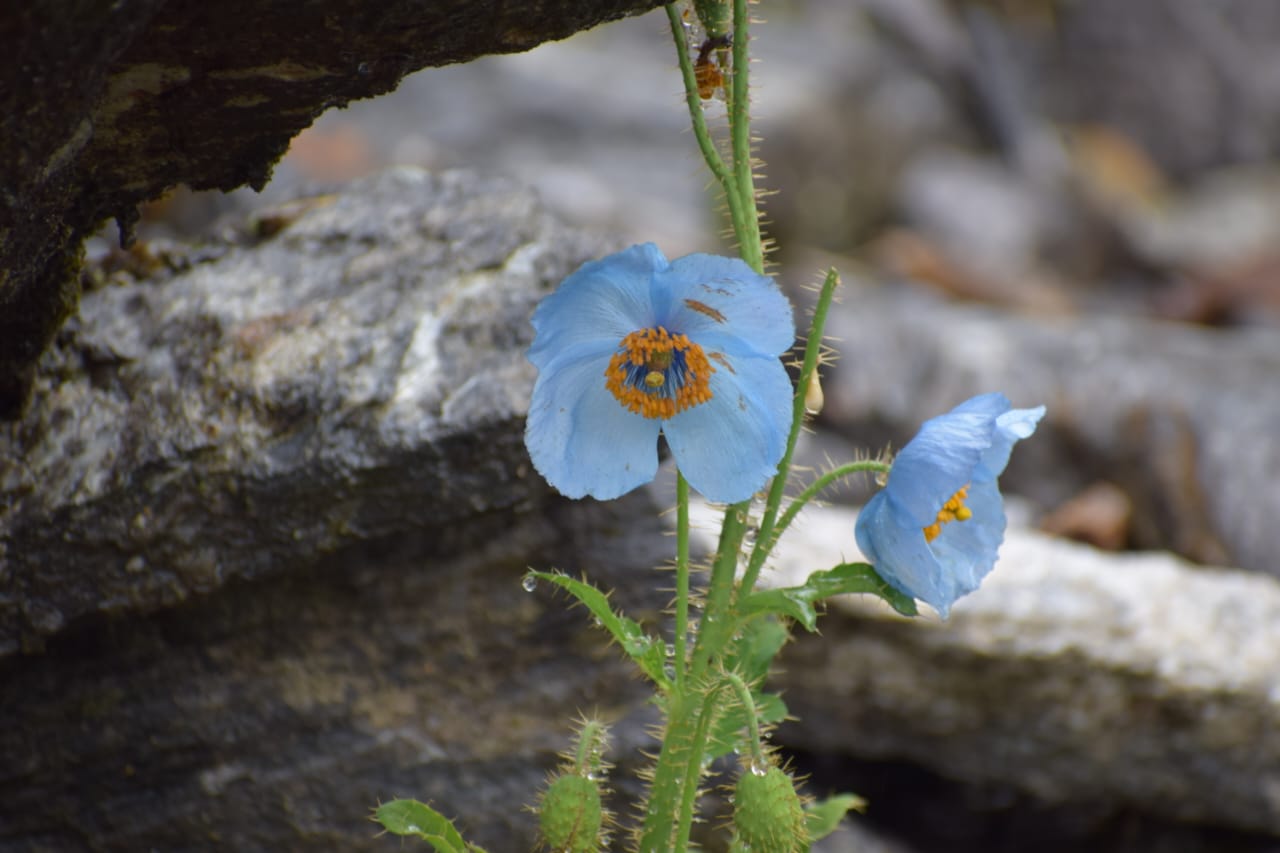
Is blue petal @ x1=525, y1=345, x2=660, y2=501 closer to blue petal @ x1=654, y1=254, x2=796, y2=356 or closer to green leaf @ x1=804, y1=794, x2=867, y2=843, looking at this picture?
blue petal @ x1=654, y1=254, x2=796, y2=356

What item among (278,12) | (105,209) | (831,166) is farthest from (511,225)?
(831,166)

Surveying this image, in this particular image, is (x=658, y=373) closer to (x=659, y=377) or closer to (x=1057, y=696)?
(x=659, y=377)

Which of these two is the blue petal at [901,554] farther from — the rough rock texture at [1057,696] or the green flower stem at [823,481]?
the rough rock texture at [1057,696]

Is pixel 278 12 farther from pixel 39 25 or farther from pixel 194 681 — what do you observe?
pixel 194 681

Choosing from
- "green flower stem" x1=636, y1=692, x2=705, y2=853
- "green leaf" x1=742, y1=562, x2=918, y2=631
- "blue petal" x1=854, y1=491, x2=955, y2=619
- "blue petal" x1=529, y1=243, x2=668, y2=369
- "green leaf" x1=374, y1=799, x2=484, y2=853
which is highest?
"blue petal" x1=529, y1=243, x2=668, y2=369

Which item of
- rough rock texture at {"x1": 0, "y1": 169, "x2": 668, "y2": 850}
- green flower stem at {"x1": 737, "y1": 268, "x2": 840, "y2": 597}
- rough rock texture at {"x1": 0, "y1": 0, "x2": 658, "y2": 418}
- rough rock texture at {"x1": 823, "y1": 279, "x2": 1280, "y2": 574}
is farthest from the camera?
rough rock texture at {"x1": 823, "y1": 279, "x2": 1280, "y2": 574}

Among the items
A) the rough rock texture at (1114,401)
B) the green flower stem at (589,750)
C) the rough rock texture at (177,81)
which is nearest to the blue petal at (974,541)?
the green flower stem at (589,750)

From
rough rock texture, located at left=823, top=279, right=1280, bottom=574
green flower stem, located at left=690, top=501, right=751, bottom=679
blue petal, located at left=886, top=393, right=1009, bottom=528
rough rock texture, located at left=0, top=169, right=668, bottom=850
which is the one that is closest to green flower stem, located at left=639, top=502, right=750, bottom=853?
green flower stem, located at left=690, top=501, right=751, bottom=679
